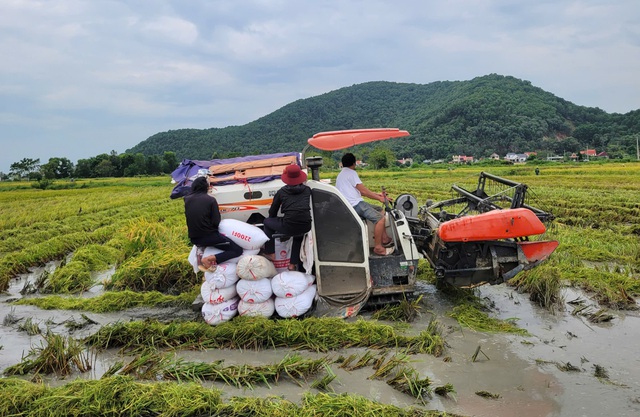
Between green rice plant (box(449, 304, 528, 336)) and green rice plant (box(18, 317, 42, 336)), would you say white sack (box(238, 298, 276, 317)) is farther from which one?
green rice plant (box(18, 317, 42, 336))

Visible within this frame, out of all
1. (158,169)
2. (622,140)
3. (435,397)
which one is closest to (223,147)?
(158,169)

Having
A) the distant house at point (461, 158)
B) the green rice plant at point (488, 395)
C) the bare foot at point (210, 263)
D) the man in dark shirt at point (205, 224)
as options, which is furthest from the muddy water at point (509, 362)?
the distant house at point (461, 158)

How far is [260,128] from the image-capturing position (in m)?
77.4

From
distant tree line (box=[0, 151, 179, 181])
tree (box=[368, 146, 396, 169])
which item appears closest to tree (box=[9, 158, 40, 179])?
distant tree line (box=[0, 151, 179, 181])

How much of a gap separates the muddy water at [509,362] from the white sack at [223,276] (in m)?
0.84

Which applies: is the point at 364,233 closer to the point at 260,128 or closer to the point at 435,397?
the point at 435,397

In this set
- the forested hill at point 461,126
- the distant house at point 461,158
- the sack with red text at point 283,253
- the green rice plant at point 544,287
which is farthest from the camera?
the forested hill at point 461,126

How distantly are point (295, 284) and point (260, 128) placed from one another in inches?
2903

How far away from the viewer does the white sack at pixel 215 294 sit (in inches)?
218

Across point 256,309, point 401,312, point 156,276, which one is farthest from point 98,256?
point 401,312

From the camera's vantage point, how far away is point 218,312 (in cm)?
552

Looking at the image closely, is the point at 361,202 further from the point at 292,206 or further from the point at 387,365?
the point at 387,365

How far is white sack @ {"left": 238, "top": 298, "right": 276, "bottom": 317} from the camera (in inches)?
219

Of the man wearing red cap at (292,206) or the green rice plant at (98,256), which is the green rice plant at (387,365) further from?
the green rice plant at (98,256)
